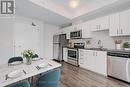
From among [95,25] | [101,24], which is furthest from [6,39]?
[101,24]

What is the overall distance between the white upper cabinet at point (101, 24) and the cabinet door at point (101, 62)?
990 millimetres

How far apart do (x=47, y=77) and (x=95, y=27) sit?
11.8 ft

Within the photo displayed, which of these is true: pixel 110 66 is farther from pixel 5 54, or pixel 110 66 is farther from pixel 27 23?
pixel 27 23

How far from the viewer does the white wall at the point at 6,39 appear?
3.78 m

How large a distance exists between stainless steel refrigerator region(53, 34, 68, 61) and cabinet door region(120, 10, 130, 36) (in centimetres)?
379

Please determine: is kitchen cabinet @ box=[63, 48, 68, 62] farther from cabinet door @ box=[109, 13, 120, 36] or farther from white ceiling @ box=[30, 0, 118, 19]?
cabinet door @ box=[109, 13, 120, 36]

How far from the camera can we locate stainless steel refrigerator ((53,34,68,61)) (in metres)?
6.59

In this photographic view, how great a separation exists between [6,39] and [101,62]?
3.59m

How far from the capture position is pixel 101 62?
12.3 feet

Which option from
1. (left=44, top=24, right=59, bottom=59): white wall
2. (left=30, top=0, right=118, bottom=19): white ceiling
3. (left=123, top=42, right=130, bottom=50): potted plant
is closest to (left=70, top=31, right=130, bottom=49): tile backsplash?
(left=123, top=42, right=130, bottom=50): potted plant

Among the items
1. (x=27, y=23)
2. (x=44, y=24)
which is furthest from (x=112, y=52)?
(x=44, y=24)

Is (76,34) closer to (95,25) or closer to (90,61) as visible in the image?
(95,25)

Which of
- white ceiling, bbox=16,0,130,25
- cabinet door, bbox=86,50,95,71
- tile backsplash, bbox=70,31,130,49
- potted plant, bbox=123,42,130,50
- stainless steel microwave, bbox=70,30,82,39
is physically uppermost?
white ceiling, bbox=16,0,130,25

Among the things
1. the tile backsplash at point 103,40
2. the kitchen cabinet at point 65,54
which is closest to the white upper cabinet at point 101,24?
the tile backsplash at point 103,40
